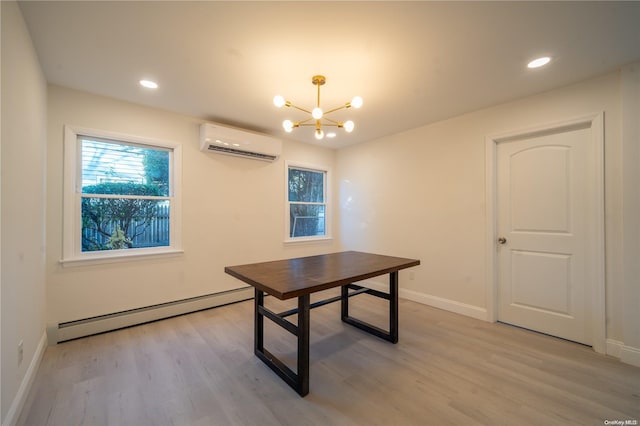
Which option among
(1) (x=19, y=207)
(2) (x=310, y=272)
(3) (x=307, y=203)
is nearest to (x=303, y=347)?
(2) (x=310, y=272)

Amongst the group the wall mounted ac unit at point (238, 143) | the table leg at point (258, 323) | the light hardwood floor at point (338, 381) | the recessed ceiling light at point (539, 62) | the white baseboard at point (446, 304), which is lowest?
the light hardwood floor at point (338, 381)

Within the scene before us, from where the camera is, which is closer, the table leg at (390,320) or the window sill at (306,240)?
the table leg at (390,320)

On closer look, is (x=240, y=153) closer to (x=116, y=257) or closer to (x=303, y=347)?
(x=116, y=257)

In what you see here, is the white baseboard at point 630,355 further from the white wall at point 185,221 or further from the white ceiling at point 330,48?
the white wall at point 185,221

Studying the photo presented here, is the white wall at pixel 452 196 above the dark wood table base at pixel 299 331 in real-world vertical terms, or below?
above

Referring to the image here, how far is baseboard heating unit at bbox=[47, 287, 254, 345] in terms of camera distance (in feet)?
8.59

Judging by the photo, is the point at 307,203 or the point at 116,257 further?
the point at 307,203

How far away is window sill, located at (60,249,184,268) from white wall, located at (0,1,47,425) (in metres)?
0.38

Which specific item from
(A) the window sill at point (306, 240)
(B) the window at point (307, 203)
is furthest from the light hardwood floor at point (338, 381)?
(B) the window at point (307, 203)

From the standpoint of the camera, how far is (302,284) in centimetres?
183

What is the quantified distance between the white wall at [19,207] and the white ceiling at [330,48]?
0.91ft

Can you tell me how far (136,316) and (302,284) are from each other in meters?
2.41

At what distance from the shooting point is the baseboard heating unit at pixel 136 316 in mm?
2619

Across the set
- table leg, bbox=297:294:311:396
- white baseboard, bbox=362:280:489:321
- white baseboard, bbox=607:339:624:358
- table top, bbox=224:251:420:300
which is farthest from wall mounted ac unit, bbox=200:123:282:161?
white baseboard, bbox=607:339:624:358
